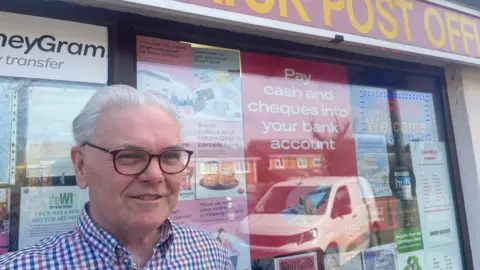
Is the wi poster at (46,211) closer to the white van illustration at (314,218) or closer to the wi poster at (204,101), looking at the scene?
the wi poster at (204,101)

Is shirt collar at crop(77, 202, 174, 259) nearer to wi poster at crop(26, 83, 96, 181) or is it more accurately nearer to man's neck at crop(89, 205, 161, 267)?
man's neck at crop(89, 205, 161, 267)

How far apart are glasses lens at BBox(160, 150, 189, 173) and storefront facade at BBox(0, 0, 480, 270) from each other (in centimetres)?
23

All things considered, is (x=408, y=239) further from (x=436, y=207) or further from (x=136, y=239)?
(x=136, y=239)

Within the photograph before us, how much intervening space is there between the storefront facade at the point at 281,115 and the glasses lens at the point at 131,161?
29 cm

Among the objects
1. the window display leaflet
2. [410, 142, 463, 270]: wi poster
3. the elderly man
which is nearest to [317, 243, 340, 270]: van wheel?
[410, 142, 463, 270]: wi poster

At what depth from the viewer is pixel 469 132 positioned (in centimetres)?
302

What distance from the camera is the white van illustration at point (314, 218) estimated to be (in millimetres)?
2301

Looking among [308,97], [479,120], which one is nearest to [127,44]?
[308,97]

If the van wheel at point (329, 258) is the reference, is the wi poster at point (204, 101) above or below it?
above

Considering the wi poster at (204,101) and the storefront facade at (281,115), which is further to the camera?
the wi poster at (204,101)

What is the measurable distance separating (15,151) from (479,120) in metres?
Result: 3.28

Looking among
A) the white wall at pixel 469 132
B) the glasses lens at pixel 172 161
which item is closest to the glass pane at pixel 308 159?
the white wall at pixel 469 132

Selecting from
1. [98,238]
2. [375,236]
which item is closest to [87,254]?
[98,238]

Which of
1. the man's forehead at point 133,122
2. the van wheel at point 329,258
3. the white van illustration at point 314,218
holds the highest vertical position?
the man's forehead at point 133,122
